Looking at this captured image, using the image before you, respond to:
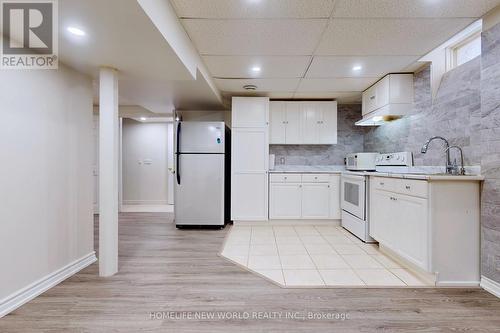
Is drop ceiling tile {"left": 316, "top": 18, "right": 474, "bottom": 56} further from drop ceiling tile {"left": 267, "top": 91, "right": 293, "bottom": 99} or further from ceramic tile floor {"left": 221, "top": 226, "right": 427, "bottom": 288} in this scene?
ceramic tile floor {"left": 221, "top": 226, "right": 427, "bottom": 288}

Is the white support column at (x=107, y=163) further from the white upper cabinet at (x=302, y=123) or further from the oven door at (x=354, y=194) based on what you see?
the oven door at (x=354, y=194)

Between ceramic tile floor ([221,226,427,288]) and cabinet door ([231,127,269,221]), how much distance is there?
379mm

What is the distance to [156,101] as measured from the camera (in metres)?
3.80

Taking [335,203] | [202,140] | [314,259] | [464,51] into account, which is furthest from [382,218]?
[202,140]

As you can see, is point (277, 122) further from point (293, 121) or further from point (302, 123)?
point (302, 123)

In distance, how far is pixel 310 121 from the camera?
4383mm

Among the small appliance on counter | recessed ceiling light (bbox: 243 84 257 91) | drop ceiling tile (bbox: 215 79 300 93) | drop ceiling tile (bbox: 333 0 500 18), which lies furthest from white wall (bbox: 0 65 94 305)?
the small appliance on counter

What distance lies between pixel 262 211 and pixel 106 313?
8.82 feet

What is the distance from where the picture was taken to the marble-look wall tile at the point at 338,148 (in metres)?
4.66

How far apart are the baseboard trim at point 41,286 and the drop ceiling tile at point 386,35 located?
3133 mm

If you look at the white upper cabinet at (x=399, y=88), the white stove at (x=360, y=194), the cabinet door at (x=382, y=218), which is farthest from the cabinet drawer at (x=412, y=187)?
the white upper cabinet at (x=399, y=88)

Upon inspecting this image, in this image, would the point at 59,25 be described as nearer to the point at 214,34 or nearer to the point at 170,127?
the point at 214,34

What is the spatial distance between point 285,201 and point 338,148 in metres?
1.49

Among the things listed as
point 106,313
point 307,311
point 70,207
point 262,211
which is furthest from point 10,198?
point 262,211
